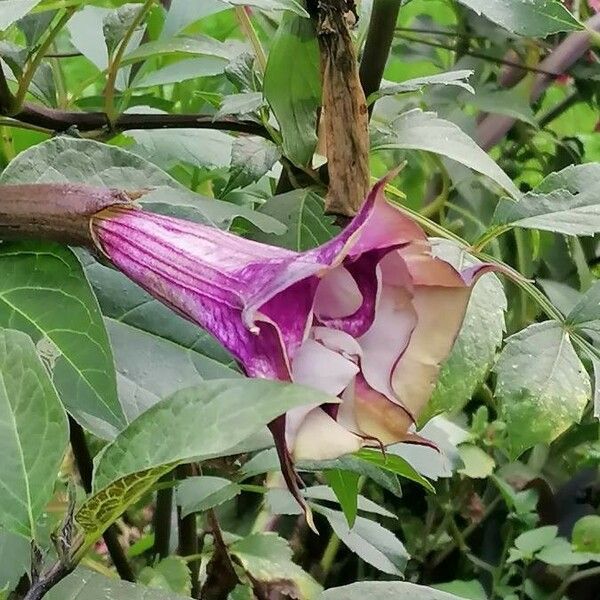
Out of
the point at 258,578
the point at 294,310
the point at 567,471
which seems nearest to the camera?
the point at 294,310

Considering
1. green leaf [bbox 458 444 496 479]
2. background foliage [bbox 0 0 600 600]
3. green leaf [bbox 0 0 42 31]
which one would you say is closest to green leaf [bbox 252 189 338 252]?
background foliage [bbox 0 0 600 600]

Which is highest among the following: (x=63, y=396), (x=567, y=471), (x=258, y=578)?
(x=63, y=396)

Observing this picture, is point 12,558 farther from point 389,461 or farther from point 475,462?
point 475,462

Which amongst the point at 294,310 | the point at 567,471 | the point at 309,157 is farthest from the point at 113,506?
the point at 567,471

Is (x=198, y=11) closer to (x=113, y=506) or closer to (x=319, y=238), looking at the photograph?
(x=319, y=238)

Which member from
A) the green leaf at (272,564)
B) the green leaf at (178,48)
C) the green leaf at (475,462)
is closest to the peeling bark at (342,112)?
the green leaf at (178,48)

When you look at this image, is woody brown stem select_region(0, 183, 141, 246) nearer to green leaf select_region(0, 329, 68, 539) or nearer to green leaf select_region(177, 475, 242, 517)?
green leaf select_region(0, 329, 68, 539)

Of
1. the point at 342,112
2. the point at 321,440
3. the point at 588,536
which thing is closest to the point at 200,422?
the point at 321,440
